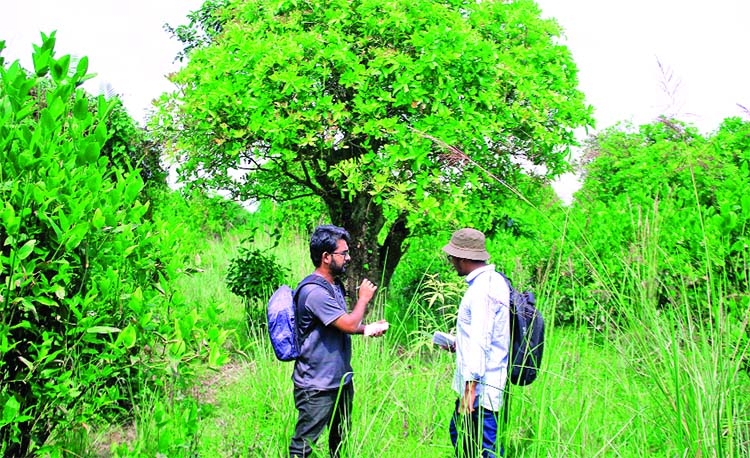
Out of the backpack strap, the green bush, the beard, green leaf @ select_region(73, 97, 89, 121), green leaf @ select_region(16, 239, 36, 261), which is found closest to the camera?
green leaf @ select_region(16, 239, 36, 261)

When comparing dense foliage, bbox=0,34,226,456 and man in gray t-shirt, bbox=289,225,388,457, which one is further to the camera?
man in gray t-shirt, bbox=289,225,388,457

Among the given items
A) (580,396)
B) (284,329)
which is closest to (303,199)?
(284,329)

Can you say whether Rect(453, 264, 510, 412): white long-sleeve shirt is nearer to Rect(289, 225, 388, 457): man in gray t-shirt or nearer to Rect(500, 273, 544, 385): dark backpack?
Rect(500, 273, 544, 385): dark backpack

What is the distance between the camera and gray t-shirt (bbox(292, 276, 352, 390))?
3813 millimetres

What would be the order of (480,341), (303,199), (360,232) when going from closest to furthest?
(480,341) < (360,232) < (303,199)

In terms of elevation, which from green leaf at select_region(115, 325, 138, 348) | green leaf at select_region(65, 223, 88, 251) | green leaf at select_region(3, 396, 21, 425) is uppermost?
green leaf at select_region(65, 223, 88, 251)

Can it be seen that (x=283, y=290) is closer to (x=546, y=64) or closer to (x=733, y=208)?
(x=733, y=208)

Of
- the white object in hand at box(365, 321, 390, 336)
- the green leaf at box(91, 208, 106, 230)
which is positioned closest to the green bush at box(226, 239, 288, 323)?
the white object in hand at box(365, 321, 390, 336)

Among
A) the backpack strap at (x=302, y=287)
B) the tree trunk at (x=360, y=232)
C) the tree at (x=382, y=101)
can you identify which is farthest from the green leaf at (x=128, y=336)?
the tree trunk at (x=360, y=232)

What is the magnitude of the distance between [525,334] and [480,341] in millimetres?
268

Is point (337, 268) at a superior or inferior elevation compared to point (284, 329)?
superior

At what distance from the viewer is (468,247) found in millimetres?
3949

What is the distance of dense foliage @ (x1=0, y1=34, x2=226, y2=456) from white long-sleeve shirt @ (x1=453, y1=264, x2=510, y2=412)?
54.2 inches

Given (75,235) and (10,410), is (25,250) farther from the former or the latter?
(10,410)
